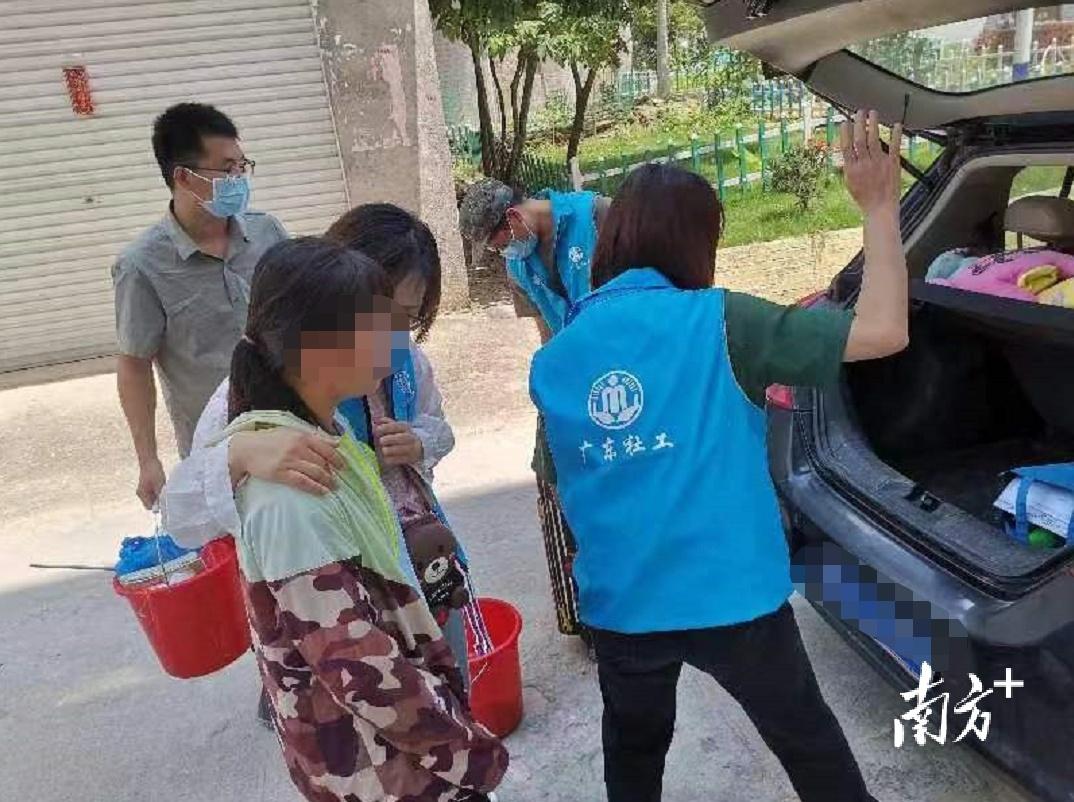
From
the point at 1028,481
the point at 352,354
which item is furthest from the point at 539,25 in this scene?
the point at 352,354

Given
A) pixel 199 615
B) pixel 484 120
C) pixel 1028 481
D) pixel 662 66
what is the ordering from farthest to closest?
1. pixel 662 66
2. pixel 484 120
3. pixel 199 615
4. pixel 1028 481

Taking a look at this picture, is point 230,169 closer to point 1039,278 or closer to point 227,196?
point 227,196

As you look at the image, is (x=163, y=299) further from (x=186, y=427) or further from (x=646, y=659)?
(x=646, y=659)

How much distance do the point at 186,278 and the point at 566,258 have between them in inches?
39.2

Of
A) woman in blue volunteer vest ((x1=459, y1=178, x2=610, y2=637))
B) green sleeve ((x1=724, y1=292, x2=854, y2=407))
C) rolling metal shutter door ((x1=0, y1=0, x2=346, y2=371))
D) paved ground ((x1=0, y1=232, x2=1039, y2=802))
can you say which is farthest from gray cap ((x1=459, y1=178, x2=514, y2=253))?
rolling metal shutter door ((x1=0, y1=0, x2=346, y2=371))

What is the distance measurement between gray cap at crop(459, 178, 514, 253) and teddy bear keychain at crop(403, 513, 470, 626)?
0.94m

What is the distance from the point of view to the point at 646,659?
1.67 m

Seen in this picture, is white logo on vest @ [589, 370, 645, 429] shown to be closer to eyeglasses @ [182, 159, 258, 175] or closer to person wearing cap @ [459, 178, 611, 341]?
person wearing cap @ [459, 178, 611, 341]

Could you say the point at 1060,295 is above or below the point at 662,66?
below

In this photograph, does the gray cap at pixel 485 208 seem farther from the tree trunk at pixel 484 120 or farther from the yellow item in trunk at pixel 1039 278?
the tree trunk at pixel 484 120

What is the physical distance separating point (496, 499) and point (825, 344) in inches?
108

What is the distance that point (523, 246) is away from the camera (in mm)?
2518

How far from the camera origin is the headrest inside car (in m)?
2.81

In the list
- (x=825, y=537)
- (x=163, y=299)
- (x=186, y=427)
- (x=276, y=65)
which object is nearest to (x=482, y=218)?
(x=163, y=299)
